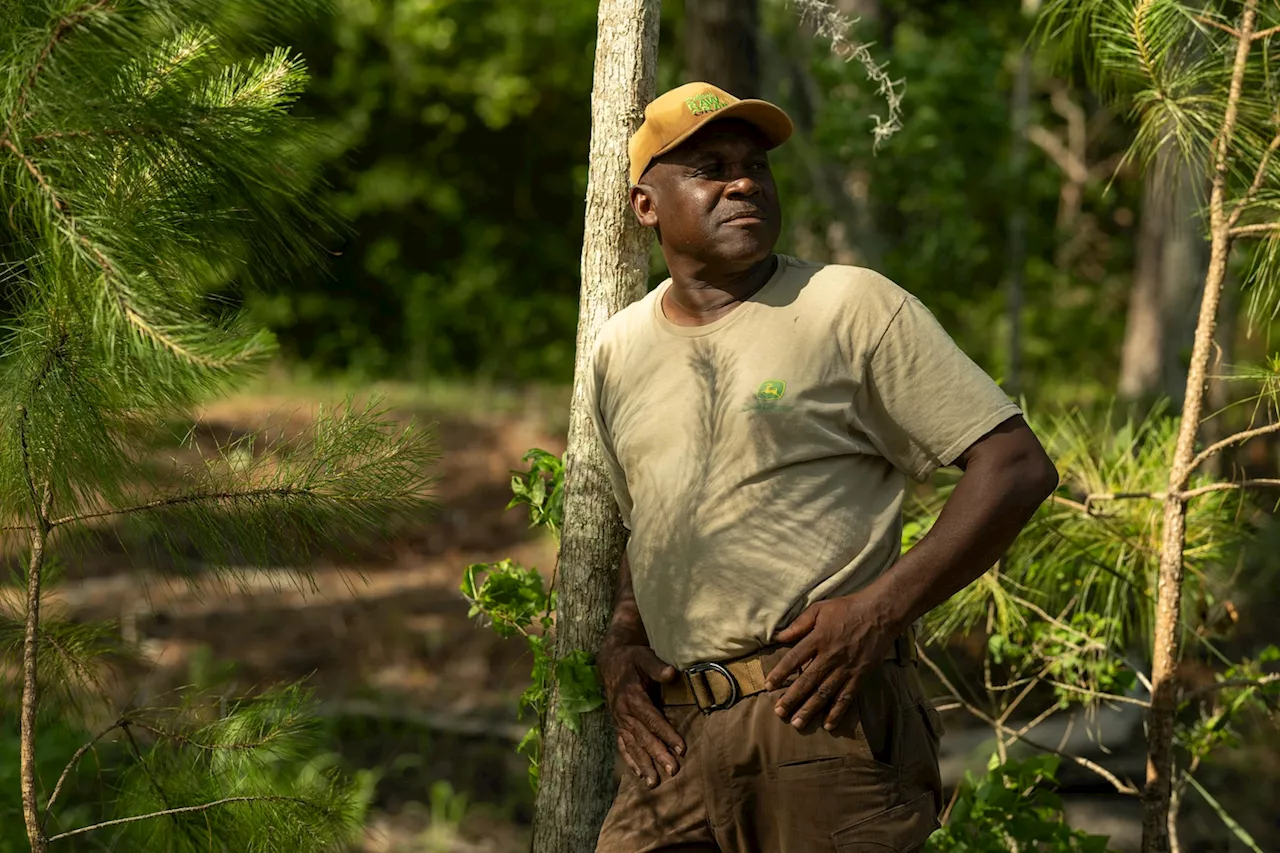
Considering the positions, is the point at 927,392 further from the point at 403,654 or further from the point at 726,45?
the point at 403,654

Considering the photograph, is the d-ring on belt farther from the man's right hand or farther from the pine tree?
the pine tree

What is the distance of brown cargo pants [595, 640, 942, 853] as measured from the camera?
2211 millimetres

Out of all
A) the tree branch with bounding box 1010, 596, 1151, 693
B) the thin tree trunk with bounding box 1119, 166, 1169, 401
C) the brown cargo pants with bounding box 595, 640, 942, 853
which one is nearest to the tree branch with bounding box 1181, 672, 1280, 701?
the tree branch with bounding box 1010, 596, 1151, 693

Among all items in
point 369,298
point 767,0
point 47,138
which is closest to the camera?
point 47,138

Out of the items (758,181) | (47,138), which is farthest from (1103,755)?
(47,138)

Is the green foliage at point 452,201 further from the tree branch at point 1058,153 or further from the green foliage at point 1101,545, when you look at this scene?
the green foliage at point 1101,545

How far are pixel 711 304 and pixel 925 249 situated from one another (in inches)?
216

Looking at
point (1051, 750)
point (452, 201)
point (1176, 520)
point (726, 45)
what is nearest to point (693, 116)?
point (1176, 520)

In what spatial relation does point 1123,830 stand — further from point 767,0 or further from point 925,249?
point 767,0

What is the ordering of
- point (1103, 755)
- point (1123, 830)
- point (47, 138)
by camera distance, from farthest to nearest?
point (1103, 755) < point (1123, 830) < point (47, 138)

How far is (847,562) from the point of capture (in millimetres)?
2236

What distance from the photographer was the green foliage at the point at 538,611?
276 centimetres

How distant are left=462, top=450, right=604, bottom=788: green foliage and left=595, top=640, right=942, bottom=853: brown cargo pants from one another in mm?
432

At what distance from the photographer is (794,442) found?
225 cm
